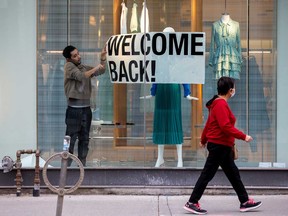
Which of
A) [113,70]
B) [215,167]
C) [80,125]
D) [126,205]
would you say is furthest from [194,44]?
[126,205]

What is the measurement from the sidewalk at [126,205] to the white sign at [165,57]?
6.00ft

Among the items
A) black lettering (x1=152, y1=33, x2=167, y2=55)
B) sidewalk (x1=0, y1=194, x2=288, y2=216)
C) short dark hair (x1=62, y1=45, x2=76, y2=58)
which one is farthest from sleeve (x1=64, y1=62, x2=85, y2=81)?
sidewalk (x1=0, y1=194, x2=288, y2=216)

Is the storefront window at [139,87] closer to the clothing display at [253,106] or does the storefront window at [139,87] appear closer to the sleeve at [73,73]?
the clothing display at [253,106]

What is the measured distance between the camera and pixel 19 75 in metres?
11.3

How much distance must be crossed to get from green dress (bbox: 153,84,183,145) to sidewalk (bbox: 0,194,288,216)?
39.7 inches

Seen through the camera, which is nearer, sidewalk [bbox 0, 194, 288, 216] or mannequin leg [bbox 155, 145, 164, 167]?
sidewalk [bbox 0, 194, 288, 216]

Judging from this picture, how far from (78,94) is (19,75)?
980 mm

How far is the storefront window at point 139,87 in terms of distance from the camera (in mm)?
11164

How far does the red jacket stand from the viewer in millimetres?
9031

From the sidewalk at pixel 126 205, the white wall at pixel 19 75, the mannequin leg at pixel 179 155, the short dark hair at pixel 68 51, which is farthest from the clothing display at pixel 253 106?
the white wall at pixel 19 75

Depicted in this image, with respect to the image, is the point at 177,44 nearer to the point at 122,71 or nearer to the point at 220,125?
the point at 122,71

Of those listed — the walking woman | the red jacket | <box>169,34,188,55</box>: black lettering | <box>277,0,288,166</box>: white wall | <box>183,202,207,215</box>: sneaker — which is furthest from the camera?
<box>277,0,288,166</box>: white wall

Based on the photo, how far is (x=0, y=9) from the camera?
11328 millimetres

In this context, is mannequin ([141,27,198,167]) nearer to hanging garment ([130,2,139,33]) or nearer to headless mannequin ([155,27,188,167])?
headless mannequin ([155,27,188,167])
